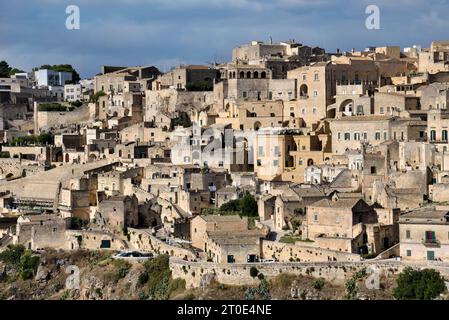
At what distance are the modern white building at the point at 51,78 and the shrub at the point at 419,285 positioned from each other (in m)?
57.4

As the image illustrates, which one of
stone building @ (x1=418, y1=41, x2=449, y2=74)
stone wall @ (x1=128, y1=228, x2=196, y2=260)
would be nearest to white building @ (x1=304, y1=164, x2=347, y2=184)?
stone wall @ (x1=128, y1=228, x2=196, y2=260)

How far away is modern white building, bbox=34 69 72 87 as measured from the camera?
88.4 metres

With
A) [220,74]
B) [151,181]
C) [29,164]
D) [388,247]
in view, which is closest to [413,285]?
[388,247]

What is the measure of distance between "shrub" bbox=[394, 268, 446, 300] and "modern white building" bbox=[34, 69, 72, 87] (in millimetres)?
57411

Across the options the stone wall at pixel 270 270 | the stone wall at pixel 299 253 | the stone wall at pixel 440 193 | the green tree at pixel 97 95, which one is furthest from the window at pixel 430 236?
the green tree at pixel 97 95

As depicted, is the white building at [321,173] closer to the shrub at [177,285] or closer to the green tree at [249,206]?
the green tree at [249,206]

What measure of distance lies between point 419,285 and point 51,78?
60.2 metres

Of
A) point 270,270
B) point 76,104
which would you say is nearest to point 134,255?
point 270,270

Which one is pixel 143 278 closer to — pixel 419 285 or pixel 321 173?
pixel 321 173

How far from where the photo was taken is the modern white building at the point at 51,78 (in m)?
88.4

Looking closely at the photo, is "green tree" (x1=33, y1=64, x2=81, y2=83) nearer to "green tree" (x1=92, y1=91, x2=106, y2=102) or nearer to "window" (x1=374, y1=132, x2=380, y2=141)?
"green tree" (x1=92, y1=91, x2=106, y2=102)

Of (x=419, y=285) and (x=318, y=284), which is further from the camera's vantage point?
(x=318, y=284)

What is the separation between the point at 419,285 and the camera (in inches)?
1328

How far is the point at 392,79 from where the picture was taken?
5775 centimetres
